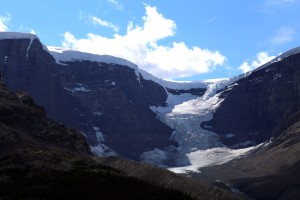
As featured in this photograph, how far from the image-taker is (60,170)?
113ft

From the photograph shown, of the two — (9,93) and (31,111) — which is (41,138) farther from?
(9,93)

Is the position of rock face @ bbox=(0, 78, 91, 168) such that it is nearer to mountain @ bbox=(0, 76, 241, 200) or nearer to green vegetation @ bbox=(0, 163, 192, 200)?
mountain @ bbox=(0, 76, 241, 200)

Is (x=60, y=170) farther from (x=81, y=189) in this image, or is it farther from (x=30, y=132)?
(x=30, y=132)

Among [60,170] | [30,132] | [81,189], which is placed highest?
[81,189]

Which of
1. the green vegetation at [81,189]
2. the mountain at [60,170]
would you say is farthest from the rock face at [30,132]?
the green vegetation at [81,189]

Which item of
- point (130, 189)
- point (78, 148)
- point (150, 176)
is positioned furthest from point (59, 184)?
point (78, 148)

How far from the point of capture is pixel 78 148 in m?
119

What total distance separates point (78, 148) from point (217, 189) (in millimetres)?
63231

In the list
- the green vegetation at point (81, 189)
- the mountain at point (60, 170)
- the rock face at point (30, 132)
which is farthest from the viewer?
the rock face at point (30, 132)

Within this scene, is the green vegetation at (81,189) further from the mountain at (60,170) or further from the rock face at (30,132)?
the rock face at (30,132)

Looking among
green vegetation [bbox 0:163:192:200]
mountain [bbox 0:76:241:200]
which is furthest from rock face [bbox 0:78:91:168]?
green vegetation [bbox 0:163:192:200]

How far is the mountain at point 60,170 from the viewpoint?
24391 millimetres

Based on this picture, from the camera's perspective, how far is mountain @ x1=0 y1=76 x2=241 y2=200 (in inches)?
960

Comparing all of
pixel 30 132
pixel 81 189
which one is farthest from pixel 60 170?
pixel 30 132
